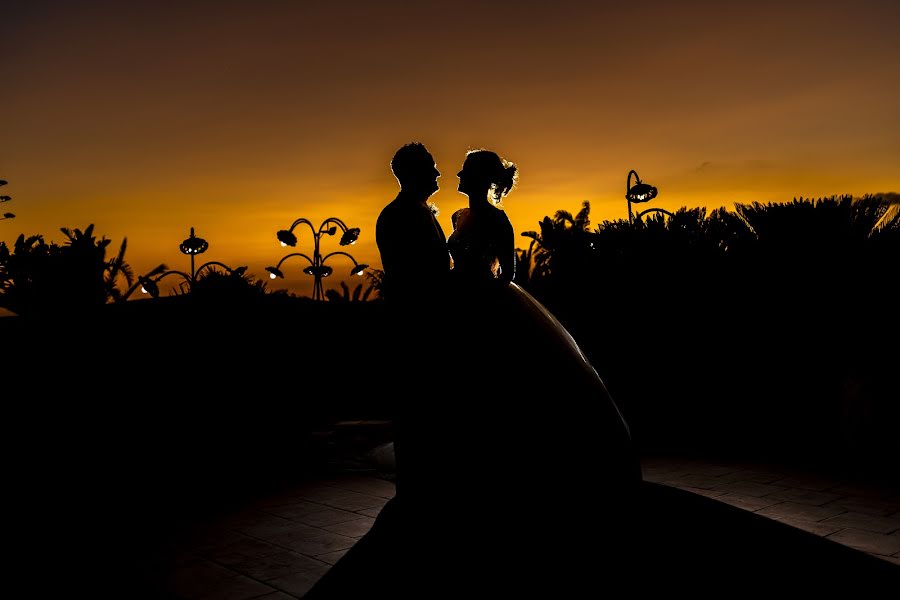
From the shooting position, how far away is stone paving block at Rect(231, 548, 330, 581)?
13.6ft

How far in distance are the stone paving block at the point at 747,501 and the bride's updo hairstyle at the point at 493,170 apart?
3.53 metres

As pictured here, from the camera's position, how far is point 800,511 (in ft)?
17.2

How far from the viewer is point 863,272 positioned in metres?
7.80

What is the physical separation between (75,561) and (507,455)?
330cm

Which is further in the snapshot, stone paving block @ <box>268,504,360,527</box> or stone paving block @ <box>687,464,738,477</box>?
stone paving block @ <box>687,464,738,477</box>

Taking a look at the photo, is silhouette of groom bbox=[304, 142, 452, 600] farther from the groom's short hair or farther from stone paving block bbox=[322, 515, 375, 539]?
stone paving block bbox=[322, 515, 375, 539]

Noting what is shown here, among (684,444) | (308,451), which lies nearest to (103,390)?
(308,451)

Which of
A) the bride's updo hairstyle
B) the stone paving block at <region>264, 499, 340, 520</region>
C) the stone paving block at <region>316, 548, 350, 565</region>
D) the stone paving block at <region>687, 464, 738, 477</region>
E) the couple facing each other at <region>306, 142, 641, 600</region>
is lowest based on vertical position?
the stone paving block at <region>316, 548, 350, 565</region>

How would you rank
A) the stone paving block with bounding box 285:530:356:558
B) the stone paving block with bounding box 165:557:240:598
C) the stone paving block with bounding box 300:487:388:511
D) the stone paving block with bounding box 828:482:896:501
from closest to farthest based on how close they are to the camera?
1. the stone paving block with bounding box 165:557:240:598
2. the stone paving block with bounding box 285:530:356:558
3. the stone paving block with bounding box 828:482:896:501
4. the stone paving block with bounding box 300:487:388:511

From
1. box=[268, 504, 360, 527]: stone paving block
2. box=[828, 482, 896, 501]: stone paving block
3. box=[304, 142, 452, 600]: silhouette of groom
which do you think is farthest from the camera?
box=[828, 482, 896, 501]: stone paving block

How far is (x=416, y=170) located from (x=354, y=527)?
10.0ft

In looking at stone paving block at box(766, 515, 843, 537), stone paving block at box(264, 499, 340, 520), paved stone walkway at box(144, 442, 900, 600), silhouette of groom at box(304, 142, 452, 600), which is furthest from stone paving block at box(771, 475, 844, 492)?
silhouette of groom at box(304, 142, 452, 600)

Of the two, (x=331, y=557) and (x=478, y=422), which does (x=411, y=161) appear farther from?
(x=331, y=557)

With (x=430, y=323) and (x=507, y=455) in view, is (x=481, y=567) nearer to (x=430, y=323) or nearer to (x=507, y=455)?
(x=507, y=455)
